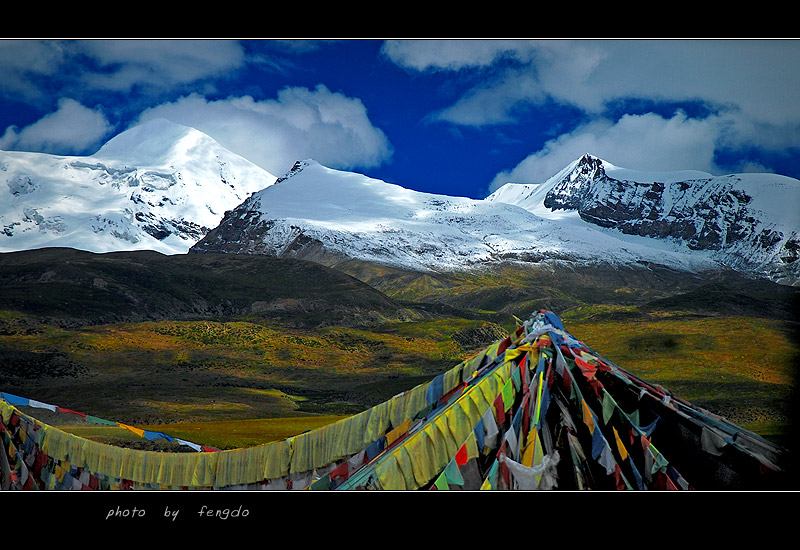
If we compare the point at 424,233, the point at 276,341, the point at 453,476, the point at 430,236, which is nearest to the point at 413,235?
the point at 424,233

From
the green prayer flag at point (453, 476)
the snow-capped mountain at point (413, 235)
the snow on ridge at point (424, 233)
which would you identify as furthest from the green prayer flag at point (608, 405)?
the snow on ridge at point (424, 233)

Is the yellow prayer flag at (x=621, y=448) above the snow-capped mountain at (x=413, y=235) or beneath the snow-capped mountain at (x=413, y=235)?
beneath

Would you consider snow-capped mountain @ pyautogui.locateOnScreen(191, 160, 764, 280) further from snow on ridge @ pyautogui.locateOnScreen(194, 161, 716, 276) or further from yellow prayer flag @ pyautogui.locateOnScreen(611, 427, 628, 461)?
yellow prayer flag @ pyautogui.locateOnScreen(611, 427, 628, 461)

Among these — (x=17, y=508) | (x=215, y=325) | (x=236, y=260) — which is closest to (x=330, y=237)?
(x=236, y=260)

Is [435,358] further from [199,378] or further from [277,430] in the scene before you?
[277,430]

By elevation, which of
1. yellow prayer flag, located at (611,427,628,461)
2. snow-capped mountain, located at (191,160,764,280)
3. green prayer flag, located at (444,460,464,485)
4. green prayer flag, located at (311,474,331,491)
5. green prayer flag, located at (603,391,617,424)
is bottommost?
green prayer flag, located at (311,474,331,491)

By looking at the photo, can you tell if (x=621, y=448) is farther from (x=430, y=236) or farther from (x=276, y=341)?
(x=430, y=236)

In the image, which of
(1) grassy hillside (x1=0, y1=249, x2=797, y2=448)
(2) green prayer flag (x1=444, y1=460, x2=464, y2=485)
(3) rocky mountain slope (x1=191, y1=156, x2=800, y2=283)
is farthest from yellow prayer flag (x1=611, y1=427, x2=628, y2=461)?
(3) rocky mountain slope (x1=191, y1=156, x2=800, y2=283)

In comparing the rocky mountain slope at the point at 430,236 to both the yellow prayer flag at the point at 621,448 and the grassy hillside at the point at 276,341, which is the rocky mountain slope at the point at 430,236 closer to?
the grassy hillside at the point at 276,341
